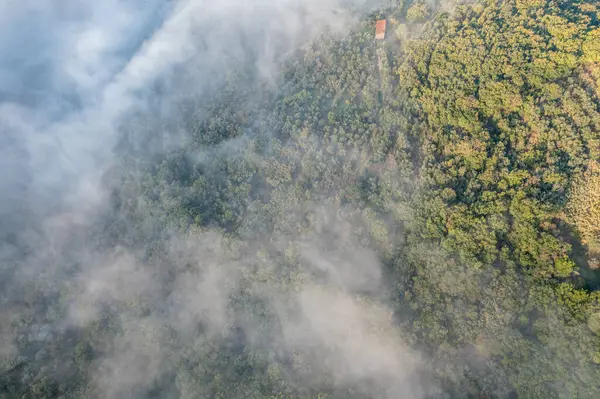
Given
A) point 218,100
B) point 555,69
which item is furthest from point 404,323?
point 218,100

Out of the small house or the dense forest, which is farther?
the small house

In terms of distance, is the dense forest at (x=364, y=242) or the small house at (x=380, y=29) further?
the small house at (x=380, y=29)

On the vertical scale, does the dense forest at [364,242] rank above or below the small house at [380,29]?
below

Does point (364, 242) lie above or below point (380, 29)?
below

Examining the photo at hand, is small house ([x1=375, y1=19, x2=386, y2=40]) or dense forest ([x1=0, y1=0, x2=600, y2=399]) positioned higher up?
small house ([x1=375, y1=19, x2=386, y2=40])

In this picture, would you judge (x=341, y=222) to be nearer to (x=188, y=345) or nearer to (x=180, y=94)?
(x=188, y=345)
